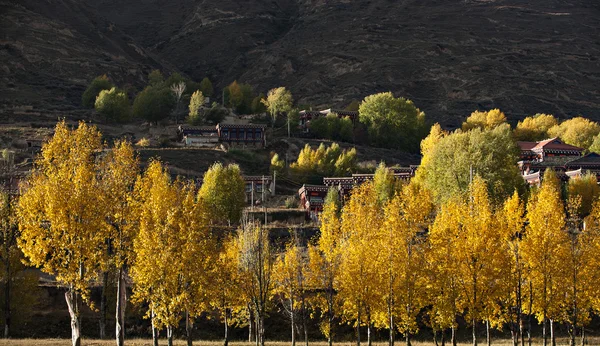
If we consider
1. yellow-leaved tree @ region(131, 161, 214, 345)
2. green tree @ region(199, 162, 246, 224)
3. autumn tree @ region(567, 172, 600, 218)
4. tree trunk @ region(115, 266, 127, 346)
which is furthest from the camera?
autumn tree @ region(567, 172, 600, 218)

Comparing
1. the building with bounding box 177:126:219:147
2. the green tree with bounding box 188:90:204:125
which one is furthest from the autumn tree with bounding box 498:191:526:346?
the green tree with bounding box 188:90:204:125

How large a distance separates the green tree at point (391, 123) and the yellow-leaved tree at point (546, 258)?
99.9 meters

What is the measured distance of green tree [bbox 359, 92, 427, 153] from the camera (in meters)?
147

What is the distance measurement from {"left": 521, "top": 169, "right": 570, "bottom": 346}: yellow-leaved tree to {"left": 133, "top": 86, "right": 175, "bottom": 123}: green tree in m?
110

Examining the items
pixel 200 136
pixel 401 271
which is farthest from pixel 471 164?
pixel 200 136

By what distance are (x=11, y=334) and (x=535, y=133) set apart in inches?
4439

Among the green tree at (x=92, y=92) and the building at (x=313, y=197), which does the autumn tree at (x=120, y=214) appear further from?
the green tree at (x=92, y=92)

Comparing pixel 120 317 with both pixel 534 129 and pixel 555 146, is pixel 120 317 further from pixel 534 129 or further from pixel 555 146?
pixel 534 129

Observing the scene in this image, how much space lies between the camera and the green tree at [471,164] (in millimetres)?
82250

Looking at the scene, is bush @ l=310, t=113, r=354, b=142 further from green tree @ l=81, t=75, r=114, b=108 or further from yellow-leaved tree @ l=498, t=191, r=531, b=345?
yellow-leaved tree @ l=498, t=191, r=531, b=345

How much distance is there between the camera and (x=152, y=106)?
14725 centimetres

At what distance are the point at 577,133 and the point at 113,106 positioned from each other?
88.7 m

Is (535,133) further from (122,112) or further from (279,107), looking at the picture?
(122,112)

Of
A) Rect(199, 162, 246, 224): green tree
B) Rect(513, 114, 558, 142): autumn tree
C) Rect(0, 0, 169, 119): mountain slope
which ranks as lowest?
Rect(199, 162, 246, 224): green tree
